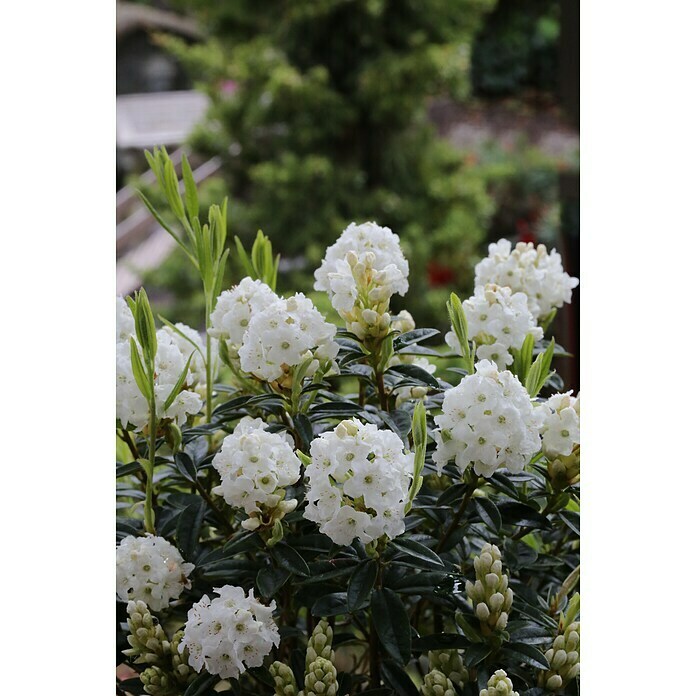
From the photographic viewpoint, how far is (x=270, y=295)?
653 millimetres

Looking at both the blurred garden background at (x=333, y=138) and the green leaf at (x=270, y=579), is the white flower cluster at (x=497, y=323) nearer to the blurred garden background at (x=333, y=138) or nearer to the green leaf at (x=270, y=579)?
the green leaf at (x=270, y=579)

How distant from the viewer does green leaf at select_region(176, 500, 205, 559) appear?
0.64 meters

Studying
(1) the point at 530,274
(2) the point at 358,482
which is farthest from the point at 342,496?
(1) the point at 530,274

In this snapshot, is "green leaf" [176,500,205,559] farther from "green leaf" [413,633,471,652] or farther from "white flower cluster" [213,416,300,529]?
"green leaf" [413,633,471,652]

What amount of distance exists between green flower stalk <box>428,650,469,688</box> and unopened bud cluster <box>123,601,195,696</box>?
0.57ft

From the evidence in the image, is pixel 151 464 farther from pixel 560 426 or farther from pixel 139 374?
pixel 560 426

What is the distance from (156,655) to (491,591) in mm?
239

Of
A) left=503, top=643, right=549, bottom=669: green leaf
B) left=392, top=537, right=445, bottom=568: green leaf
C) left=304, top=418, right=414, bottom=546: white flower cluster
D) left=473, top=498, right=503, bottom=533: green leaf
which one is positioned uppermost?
left=304, top=418, right=414, bottom=546: white flower cluster

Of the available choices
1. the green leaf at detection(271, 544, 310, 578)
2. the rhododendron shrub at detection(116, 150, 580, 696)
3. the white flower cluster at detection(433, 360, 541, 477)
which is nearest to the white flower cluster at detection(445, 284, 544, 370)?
the rhododendron shrub at detection(116, 150, 580, 696)

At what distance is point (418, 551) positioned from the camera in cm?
57

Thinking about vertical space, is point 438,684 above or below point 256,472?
below

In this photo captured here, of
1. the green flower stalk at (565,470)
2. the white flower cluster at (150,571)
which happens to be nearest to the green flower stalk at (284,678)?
the white flower cluster at (150,571)

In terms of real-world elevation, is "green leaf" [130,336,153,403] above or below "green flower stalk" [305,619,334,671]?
above

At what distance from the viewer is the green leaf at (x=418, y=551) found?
56 centimetres
